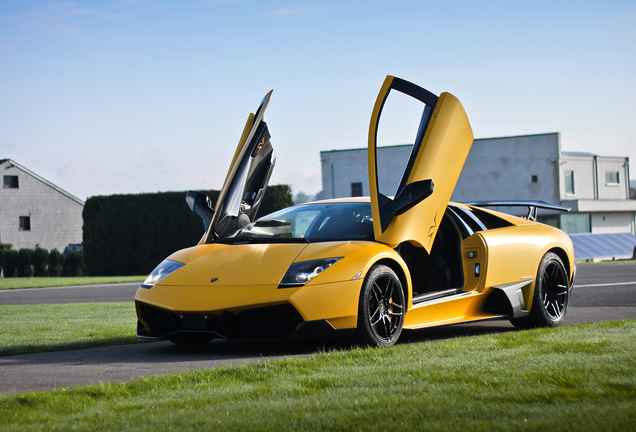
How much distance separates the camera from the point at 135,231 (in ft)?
102

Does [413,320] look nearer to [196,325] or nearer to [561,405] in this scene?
[196,325]

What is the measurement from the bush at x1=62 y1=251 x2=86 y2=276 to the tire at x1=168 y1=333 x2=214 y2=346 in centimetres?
2617

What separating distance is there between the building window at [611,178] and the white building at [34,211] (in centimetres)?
3920

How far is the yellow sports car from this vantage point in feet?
19.7

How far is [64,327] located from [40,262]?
2372cm

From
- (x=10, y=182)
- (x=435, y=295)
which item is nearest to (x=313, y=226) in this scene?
(x=435, y=295)

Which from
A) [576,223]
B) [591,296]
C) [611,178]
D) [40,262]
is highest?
[611,178]

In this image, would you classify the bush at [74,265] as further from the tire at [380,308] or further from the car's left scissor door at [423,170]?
the tire at [380,308]

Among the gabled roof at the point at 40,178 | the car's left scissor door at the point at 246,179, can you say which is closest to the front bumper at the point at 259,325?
the car's left scissor door at the point at 246,179

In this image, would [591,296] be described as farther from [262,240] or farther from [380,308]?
[262,240]

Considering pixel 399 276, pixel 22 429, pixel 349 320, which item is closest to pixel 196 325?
pixel 349 320

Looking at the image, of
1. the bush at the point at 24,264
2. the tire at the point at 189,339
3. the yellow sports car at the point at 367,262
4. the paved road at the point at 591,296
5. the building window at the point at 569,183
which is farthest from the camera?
the building window at the point at 569,183

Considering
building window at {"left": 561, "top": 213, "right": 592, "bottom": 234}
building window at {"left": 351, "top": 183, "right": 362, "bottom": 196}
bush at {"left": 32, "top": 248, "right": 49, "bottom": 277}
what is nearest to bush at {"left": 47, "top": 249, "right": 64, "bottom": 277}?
bush at {"left": 32, "top": 248, "right": 49, "bottom": 277}

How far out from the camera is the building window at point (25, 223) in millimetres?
54688
